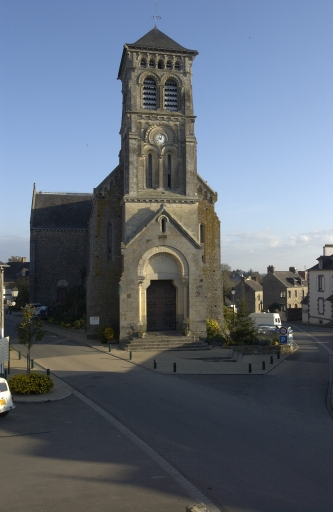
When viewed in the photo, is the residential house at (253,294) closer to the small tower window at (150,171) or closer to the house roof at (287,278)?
the house roof at (287,278)

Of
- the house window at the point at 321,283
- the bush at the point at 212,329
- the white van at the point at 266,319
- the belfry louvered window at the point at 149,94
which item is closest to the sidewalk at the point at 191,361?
the bush at the point at 212,329

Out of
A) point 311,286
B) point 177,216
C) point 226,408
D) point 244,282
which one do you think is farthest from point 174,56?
point 244,282

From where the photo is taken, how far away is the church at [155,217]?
27.1 meters

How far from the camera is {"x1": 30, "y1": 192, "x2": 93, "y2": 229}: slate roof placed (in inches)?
1810

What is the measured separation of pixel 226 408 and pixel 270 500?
654 cm

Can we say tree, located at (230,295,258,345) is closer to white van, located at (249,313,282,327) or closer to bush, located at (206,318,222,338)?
bush, located at (206,318,222,338)

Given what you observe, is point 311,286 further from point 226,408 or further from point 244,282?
point 226,408

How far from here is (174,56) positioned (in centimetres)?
2973

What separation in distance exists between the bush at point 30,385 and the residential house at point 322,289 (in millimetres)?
39696

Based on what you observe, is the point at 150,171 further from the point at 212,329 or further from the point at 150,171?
the point at 212,329

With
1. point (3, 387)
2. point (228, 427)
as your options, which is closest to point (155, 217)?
point (3, 387)

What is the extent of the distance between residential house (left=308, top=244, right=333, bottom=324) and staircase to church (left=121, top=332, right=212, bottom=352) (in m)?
27.7

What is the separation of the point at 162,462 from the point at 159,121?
76.6 ft

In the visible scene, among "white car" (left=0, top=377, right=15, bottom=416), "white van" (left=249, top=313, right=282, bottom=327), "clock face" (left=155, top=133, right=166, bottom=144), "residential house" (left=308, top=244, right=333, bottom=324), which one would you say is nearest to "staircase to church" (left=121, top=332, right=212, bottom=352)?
"white van" (left=249, top=313, right=282, bottom=327)
